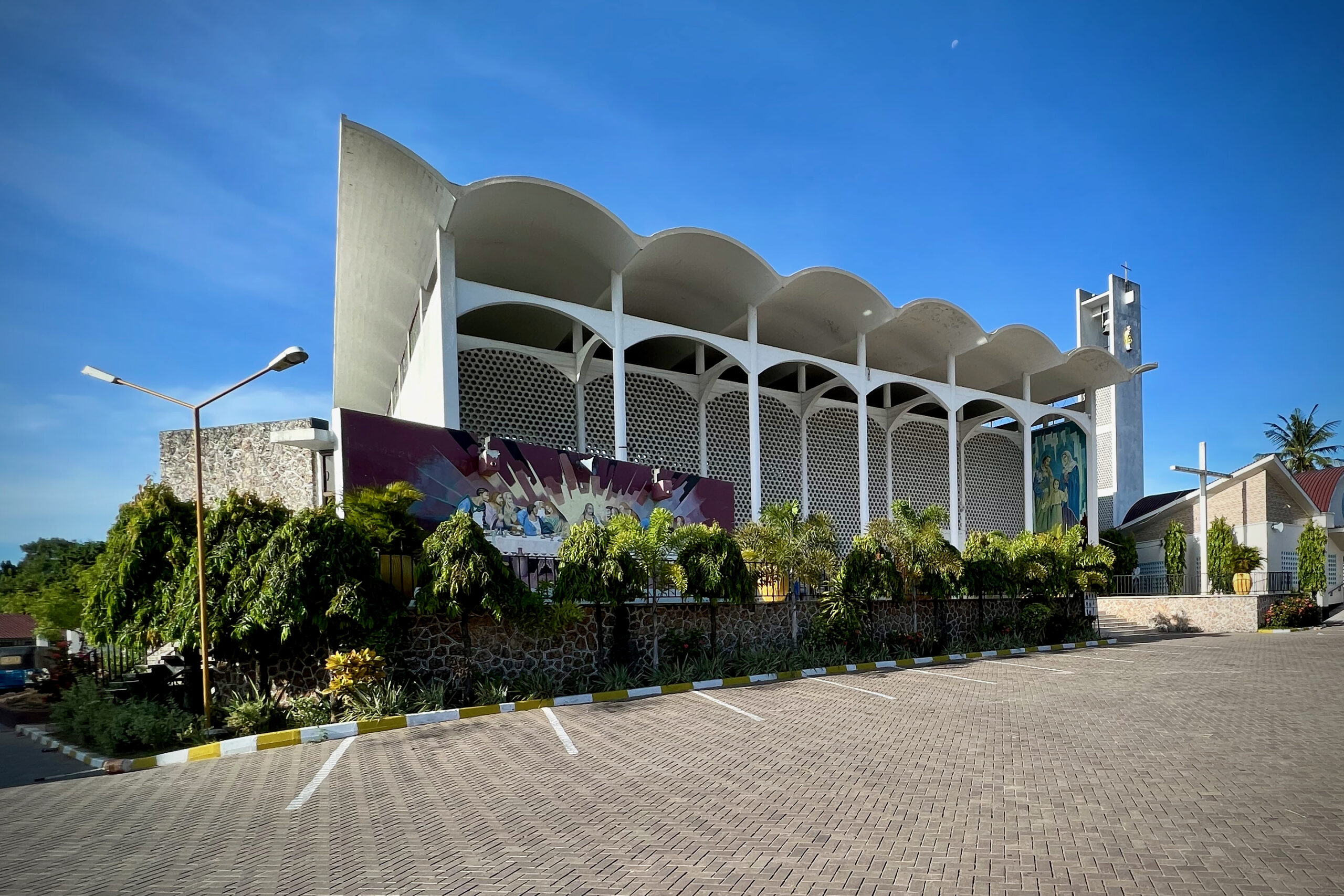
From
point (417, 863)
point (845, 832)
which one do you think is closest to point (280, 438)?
point (417, 863)

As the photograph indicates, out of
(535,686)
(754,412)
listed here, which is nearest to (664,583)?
(535,686)

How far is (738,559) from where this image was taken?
1523cm

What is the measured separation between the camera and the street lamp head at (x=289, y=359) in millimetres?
10461

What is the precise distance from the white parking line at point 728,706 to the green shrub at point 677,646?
126cm

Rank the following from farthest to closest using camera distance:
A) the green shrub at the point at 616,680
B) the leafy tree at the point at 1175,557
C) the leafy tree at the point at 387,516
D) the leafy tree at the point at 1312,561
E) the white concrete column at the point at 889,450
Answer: the white concrete column at the point at 889,450 → the leafy tree at the point at 1175,557 → the leafy tree at the point at 1312,561 → the green shrub at the point at 616,680 → the leafy tree at the point at 387,516

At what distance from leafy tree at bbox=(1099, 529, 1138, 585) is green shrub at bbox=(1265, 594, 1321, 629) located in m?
6.15

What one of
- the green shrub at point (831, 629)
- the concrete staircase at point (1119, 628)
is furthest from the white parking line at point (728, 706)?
the concrete staircase at point (1119, 628)

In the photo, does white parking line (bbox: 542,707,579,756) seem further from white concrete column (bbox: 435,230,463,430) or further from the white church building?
white concrete column (bbox: 435,230,463,430)

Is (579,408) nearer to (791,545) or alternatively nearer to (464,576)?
(791,545)

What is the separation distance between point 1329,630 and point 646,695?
23.1 meters

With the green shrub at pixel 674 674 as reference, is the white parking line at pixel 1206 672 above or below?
below

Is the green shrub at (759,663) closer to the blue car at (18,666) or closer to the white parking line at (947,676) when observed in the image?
the white parking line at (947,676)

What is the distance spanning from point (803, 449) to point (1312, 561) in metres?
19.6

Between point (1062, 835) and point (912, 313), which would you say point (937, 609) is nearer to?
point (912, 313)
